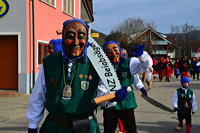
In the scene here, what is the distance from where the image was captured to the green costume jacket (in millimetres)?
2232

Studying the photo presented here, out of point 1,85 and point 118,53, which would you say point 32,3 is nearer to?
point 1,85

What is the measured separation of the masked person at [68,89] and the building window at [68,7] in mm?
12615

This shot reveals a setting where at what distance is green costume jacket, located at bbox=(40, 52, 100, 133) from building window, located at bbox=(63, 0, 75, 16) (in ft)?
41.5

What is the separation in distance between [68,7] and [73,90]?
13.5 meters

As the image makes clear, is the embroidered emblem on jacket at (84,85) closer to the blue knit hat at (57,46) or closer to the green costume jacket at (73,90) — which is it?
the green costume jacket at (73,90)

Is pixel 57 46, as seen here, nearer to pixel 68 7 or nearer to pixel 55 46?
pixel 55 46

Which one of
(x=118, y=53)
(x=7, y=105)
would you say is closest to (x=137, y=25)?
(x=7, y=105)

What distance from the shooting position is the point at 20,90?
10266mm

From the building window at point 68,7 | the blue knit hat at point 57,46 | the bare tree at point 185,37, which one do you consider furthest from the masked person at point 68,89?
the bare tree at point 185,37

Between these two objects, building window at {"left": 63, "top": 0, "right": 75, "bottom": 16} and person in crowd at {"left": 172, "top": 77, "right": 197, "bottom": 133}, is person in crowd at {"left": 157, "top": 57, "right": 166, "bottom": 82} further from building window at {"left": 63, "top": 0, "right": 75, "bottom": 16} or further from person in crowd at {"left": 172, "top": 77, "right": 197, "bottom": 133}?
person in crowd at {"left": 172, "top": 77, "right": 197, "bottom": 133}

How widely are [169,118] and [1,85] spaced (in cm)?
713

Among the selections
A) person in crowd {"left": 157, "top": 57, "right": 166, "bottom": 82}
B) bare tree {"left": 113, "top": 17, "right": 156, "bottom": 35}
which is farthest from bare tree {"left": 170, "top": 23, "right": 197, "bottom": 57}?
person in crowd {"left": 157, "top": 57, "right": 166, "bottom": 82}

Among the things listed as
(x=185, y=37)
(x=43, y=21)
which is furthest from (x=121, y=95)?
(x=185, y=37)

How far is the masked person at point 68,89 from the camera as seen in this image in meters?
2.24
